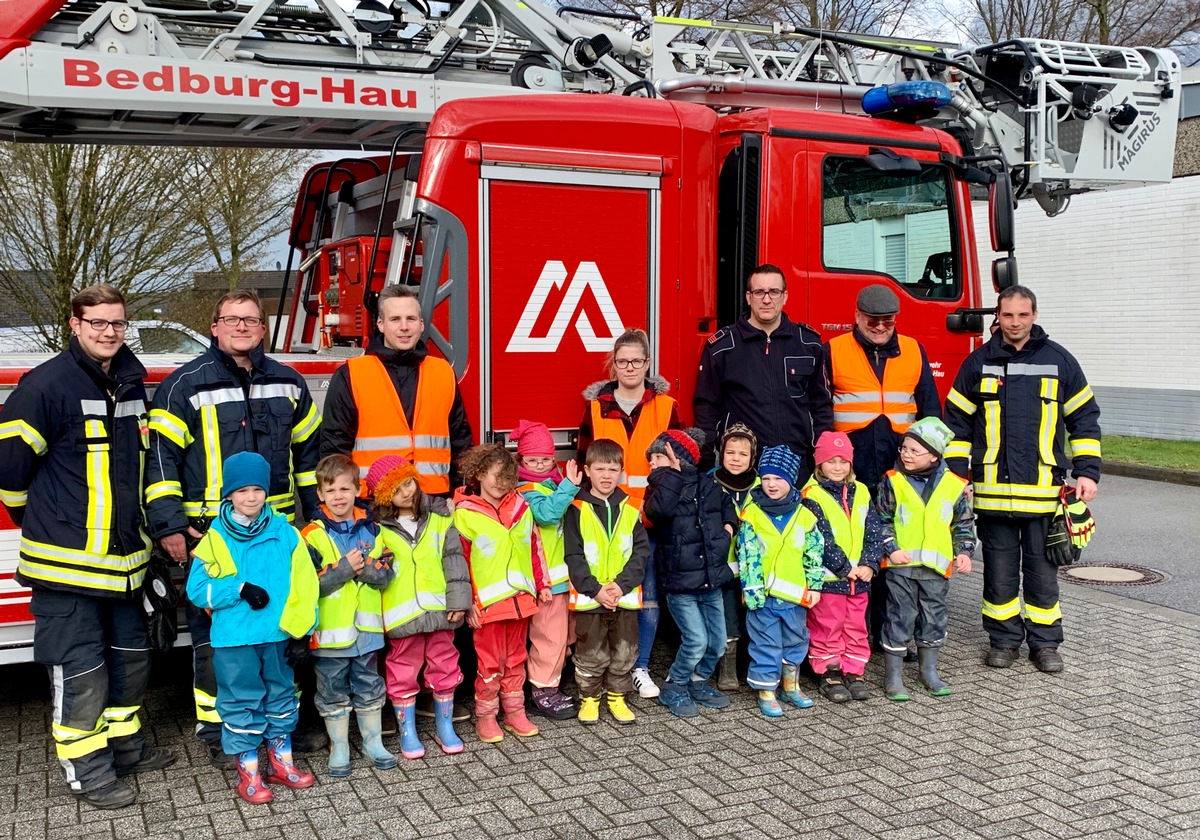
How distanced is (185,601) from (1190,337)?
13.2 m

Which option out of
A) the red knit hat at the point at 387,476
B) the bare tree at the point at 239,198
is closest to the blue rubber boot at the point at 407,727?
the red knit hat at the point at 387,476

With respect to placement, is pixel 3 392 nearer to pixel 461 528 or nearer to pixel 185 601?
pixel 185 601

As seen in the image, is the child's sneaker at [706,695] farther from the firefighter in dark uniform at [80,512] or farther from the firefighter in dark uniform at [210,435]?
the firefighter in dark uniform at [80,512]

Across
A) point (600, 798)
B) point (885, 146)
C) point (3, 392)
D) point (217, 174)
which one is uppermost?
point (217, 174)

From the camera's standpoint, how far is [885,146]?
596 cm

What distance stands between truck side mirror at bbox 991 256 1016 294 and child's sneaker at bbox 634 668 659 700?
276cm

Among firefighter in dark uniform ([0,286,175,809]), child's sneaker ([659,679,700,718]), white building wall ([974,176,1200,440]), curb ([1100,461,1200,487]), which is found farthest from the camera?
white building wall ([974,176,1200,440])

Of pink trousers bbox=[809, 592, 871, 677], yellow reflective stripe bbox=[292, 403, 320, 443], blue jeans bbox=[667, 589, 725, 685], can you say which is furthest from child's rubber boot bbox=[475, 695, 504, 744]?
pink trousers bbox=[809, 592, 871, 677]

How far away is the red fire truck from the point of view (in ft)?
16.4

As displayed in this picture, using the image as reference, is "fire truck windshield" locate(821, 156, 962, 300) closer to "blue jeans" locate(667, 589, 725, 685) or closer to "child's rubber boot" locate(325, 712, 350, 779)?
"blue jeans" locate(667, 589, 725, 685)

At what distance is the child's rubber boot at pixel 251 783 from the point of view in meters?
4.05

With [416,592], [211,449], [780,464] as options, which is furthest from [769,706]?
[211,449]

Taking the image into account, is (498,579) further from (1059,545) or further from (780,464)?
(1059,545)

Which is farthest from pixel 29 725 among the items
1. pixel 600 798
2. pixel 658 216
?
pixel 658 216
